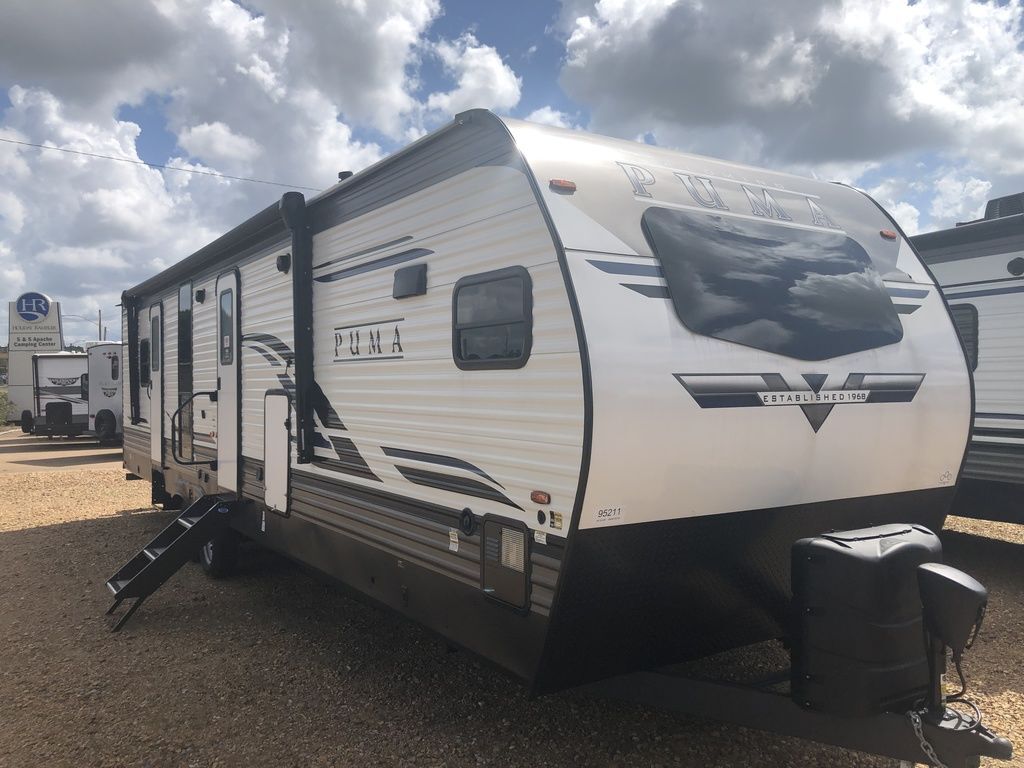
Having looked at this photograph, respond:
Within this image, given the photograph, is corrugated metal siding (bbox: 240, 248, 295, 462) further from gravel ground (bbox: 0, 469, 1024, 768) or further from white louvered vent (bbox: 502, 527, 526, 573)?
white louvered vent (bbox: 502, 527, 526, 573)

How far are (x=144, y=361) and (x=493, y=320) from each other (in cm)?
730

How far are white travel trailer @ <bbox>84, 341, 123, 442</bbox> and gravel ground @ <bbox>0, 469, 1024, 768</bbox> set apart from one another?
13886 millimetres

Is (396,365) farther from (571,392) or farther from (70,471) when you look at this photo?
(70,471)

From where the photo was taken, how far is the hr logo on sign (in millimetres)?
26078

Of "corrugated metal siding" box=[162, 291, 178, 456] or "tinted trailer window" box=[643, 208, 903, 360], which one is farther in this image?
"corrugated metal siding" box=[162, 291, 178, 456]

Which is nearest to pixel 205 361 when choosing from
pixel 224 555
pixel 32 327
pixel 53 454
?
pixel 224 555

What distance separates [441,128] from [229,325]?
11.2ft

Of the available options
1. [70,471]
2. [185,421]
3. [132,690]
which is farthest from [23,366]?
[132,690]

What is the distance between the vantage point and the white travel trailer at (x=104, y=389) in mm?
19281

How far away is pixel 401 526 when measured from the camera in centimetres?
401

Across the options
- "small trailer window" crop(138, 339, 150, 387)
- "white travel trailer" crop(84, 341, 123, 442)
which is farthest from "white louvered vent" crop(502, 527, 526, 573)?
"white travel trailer" crop(84, 341, 123, 442)

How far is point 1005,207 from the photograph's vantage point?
6844mm

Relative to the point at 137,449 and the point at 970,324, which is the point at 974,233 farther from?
the point at 137,449

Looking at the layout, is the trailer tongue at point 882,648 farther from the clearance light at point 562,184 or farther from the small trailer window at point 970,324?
the small trailer window at point 970,324
